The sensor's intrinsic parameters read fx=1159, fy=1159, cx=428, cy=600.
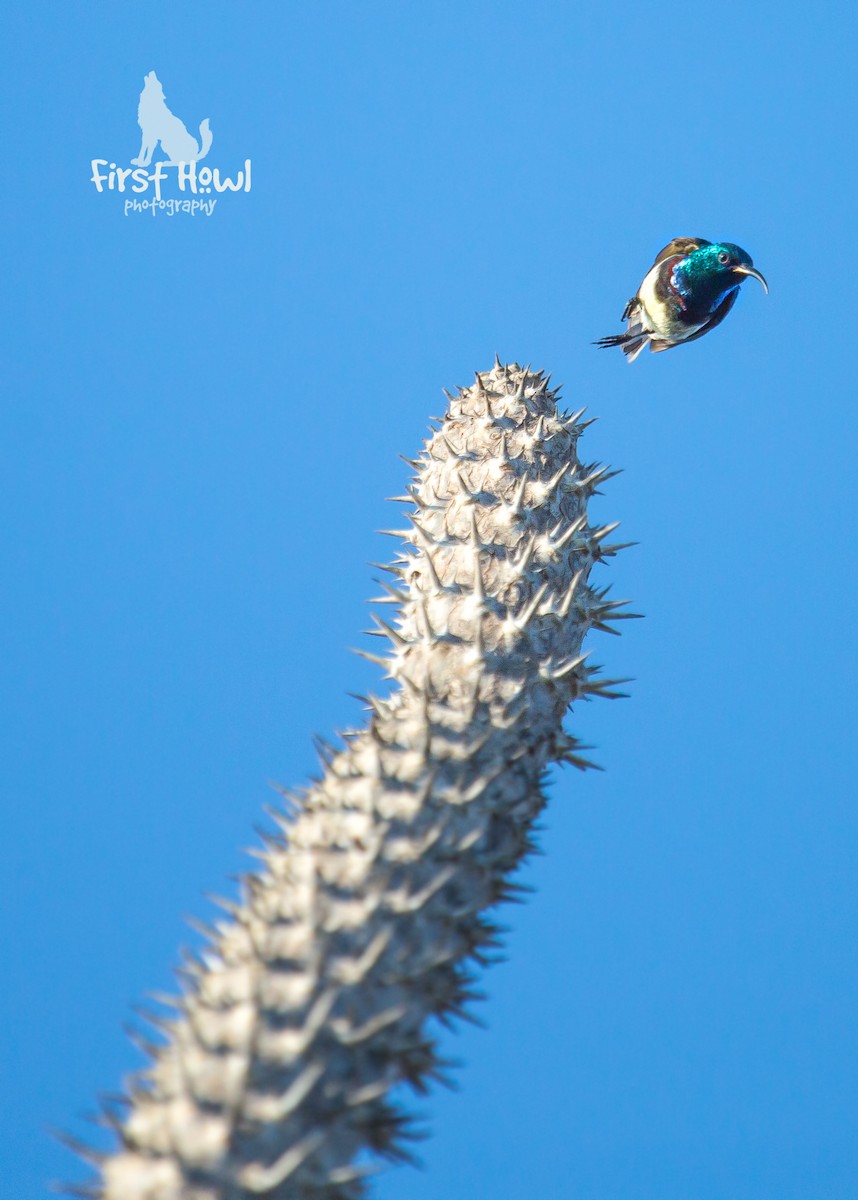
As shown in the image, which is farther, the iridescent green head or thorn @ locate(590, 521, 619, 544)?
the iridescent green head

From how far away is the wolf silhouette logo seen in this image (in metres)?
10.3

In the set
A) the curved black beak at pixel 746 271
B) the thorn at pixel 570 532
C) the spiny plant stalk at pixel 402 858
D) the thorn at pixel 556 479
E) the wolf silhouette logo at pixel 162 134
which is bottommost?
the spiny plant stalk at pixel 402 858

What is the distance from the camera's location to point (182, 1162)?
2.10 m

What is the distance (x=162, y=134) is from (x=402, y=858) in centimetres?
933

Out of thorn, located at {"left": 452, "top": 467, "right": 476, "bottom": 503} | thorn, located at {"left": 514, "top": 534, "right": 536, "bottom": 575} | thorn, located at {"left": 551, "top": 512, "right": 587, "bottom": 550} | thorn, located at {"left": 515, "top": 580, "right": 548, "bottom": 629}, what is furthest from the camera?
thorn, located at {"left": 452, "top": 467, "right": 476, "bottom": 503}

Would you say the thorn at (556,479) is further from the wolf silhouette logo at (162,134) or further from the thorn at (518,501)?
the wolf silhouette logo at (162,134)

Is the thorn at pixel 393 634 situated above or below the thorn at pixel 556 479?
below

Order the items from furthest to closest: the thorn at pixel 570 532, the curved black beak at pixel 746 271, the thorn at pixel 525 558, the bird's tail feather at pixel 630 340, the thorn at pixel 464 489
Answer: the bird's tail feather at pixel 630 340 < the curved black beak at pixel 746 271 < the thorn at pixel 464 489 < the thorn at pixel 570 532 < the thorn at pixel 525 558

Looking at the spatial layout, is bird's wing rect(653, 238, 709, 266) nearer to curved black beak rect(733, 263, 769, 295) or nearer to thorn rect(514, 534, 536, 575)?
curved black beak rect(733, 263, 769, 295)

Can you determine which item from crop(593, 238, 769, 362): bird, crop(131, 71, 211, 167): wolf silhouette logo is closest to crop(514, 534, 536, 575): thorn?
crop(593, 238, 769, 362): bird

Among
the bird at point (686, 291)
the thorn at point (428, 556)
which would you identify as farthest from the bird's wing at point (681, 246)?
the thorn at point (428, 556)

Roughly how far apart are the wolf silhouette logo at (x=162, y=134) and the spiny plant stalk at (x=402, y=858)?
7.71 meters

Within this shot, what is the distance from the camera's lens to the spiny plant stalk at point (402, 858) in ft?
7.09

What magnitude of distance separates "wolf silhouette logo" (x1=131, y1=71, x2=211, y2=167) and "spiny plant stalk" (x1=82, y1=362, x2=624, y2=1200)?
771cm
